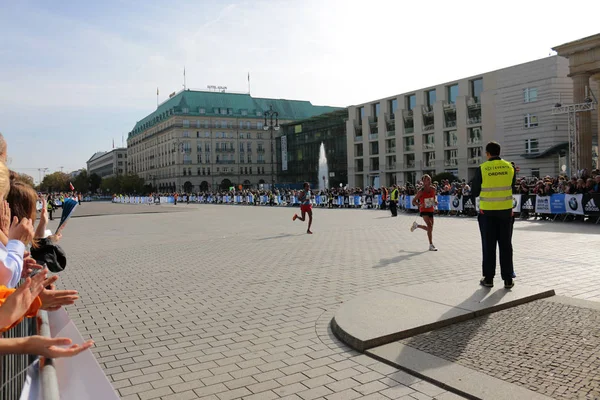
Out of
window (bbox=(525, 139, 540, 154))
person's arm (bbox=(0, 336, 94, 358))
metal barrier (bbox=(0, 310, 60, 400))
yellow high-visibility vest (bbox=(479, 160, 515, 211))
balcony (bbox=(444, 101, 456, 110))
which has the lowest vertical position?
metal barrier (bbox=(0, 310, 60, 400))

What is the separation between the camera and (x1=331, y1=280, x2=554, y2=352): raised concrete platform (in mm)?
5105

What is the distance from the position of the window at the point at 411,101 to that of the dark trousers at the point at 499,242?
234ft

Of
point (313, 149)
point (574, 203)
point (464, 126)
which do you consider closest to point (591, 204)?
point (574, 203)

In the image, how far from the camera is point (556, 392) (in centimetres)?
365

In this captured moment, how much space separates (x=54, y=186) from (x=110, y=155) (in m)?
23.7

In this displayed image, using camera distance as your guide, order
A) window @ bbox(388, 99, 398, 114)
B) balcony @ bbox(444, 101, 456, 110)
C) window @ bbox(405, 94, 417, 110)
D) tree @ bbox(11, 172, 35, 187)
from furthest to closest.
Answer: window @ bbox(388, 99, 398, 114), window @ bbox(405, 94, 417, 110), balcony @ bbox(444, 101, 456, 110), tree @ bbox(11, 172, 35, 187)

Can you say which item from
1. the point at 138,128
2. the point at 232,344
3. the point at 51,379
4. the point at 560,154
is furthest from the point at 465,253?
the point at 138,128

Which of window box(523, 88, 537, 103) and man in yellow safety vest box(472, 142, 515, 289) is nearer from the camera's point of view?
man in yellow safety vest box(472, 142, 515, 289)

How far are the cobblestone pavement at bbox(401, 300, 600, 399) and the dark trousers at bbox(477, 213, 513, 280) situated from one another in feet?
3.35

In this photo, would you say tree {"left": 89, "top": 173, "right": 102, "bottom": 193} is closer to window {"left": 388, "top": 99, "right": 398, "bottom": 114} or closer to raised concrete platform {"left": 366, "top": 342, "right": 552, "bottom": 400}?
window {"left": 388, "top": 99, "right": 398, "bottom": 114}

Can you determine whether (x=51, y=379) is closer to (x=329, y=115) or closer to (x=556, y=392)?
(x=556, y=392)

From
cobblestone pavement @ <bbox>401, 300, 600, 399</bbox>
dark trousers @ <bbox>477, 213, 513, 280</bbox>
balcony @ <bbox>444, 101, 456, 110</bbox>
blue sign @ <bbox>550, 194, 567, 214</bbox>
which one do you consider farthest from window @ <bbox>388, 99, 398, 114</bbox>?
cobblestone pavement @ <bbox>401, 300, 600, 399</bbox>

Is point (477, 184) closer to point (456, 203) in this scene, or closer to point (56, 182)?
point (456, 203)

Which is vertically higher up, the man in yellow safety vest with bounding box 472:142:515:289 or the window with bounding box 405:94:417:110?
the window with bounding box 405:94:417:110
